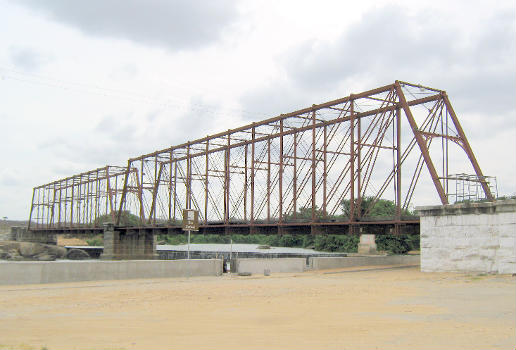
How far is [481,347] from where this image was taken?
32.6 feet

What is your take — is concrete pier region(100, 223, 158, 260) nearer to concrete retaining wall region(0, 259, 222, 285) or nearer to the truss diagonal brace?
concrete retaining wall region(0, 259, 222, 285)

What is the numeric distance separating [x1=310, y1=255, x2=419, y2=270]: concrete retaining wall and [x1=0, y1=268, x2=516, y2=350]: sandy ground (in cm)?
1397

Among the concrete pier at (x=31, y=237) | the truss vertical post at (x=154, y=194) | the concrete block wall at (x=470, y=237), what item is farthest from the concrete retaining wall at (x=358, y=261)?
the concrete pier at (x=31, y=237)

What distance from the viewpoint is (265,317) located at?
14.2m

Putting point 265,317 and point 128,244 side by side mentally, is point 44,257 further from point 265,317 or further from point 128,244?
point 265,317

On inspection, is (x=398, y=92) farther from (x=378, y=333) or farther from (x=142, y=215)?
(x=142, y=215)

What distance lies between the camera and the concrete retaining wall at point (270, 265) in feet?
109

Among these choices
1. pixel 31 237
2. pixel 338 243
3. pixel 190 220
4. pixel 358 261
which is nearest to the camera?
pixel 190 220

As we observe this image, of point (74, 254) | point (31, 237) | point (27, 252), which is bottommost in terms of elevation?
point (74, 254)

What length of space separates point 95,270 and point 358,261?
19807mm

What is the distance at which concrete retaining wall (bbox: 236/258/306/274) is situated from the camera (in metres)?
33.2

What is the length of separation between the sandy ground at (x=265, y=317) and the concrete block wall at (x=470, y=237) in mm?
3271

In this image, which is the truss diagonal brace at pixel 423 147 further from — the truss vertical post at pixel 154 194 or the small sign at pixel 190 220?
the truss vertical post at pixel 154 194

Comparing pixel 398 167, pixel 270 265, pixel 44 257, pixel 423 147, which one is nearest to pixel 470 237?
pixel 423 147
